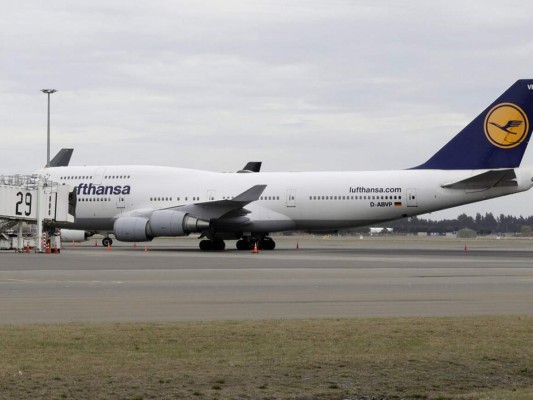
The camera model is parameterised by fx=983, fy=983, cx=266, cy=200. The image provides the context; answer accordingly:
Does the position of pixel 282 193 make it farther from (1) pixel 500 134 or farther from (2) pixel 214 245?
(1) pixel 500 134

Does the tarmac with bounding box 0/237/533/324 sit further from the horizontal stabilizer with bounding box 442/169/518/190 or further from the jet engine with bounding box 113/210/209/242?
the jet engine with bounding box 113/210/209/242

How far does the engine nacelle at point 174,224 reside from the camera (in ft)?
163

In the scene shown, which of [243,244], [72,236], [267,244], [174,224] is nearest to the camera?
[174,224]

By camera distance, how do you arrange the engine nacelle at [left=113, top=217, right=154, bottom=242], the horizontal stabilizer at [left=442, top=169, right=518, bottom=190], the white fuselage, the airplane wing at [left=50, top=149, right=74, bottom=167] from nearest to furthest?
the horizontal stabilizer at [left=442, top=169, right=518, bottom=190] → the white fuselage → the engine nacelle at [left=113, top=217, right=154, bottom=242] → the airplane wing at [left=50, top=149, right=74, bottom=167]

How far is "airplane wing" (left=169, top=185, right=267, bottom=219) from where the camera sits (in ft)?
163

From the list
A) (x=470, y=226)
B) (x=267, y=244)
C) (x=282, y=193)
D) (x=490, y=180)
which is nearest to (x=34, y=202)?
(x=267, y=244)

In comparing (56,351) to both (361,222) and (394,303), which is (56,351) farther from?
(361,222)

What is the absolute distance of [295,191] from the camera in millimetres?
51250

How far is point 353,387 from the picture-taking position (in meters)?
9.66

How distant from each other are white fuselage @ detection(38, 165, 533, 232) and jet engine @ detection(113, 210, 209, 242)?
1927mm

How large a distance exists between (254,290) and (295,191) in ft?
97.6

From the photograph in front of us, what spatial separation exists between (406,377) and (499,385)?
97cm

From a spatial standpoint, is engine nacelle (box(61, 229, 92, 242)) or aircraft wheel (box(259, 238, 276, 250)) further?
engine nacelle (box(61, 229, 92, 242))

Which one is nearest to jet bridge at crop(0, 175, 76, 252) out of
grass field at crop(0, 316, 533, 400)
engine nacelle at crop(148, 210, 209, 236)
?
engine nacelle at crop(148, 210, 209, 236)
